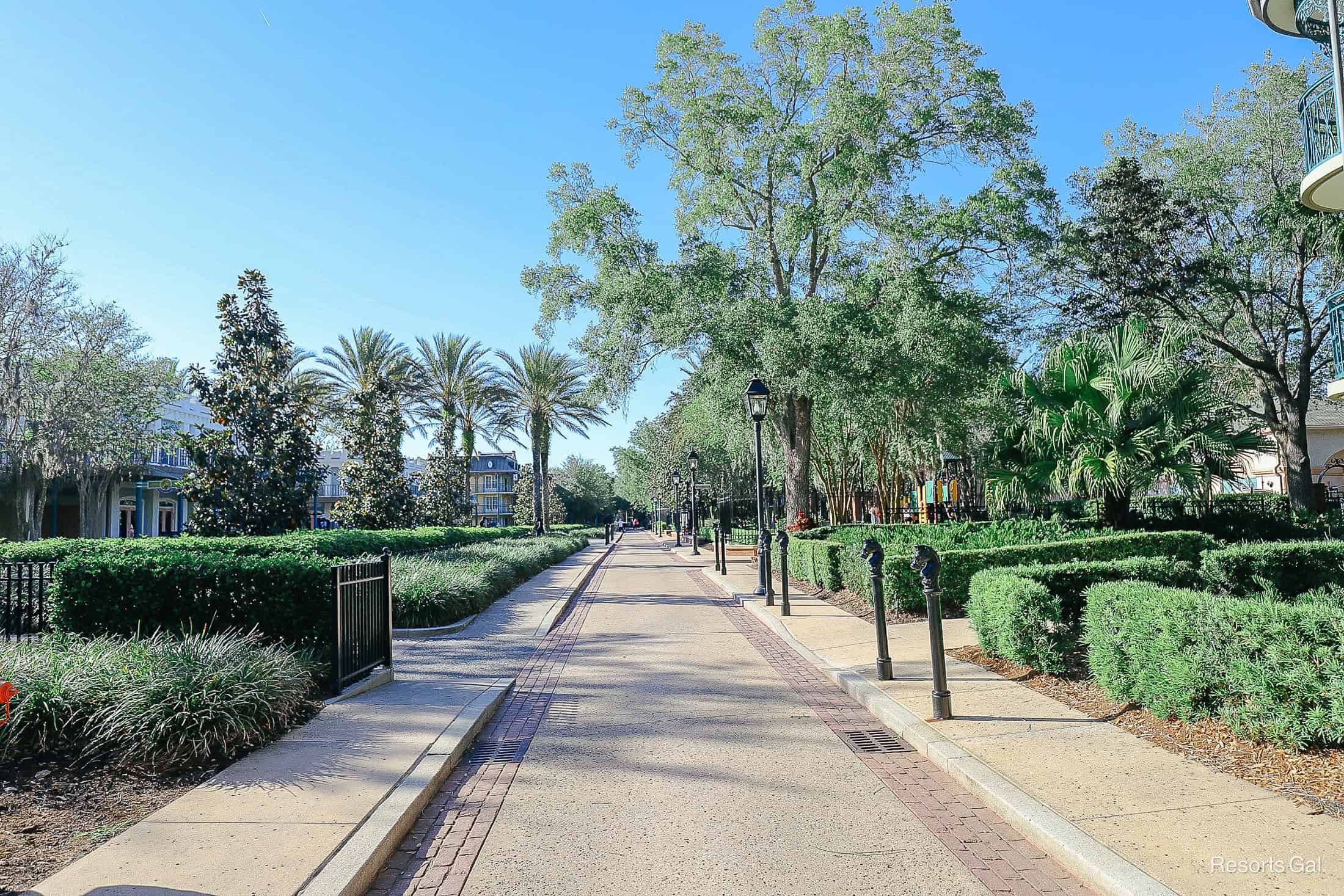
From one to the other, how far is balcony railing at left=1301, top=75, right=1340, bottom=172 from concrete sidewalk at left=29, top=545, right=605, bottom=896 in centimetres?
1182

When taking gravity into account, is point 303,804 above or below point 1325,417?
below

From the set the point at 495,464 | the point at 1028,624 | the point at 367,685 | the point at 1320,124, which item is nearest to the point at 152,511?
the point at 367,685

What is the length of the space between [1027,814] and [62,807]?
16.9 feet

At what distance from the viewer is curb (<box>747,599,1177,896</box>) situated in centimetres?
364

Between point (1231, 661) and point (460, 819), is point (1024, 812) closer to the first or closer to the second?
point (1231, 661)

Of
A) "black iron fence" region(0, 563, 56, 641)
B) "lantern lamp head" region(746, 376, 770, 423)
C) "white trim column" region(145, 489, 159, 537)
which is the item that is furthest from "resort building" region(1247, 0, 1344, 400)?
"white trim column" region(145, 489, 159, 537)

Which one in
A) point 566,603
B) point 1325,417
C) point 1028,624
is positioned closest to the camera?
point 1028,624

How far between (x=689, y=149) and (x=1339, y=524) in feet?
56.2

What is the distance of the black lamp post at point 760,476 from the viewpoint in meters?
16.2

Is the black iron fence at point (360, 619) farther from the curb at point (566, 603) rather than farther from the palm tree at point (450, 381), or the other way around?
the palm tree at point (450, 381)

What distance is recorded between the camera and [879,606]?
25.6 feet

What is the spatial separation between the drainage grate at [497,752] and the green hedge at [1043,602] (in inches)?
173

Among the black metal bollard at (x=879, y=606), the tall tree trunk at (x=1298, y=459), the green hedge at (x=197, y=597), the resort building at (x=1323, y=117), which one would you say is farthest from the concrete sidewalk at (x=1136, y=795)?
the tall tree trunk at (x=1298, y=459)

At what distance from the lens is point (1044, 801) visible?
459 centimetres
